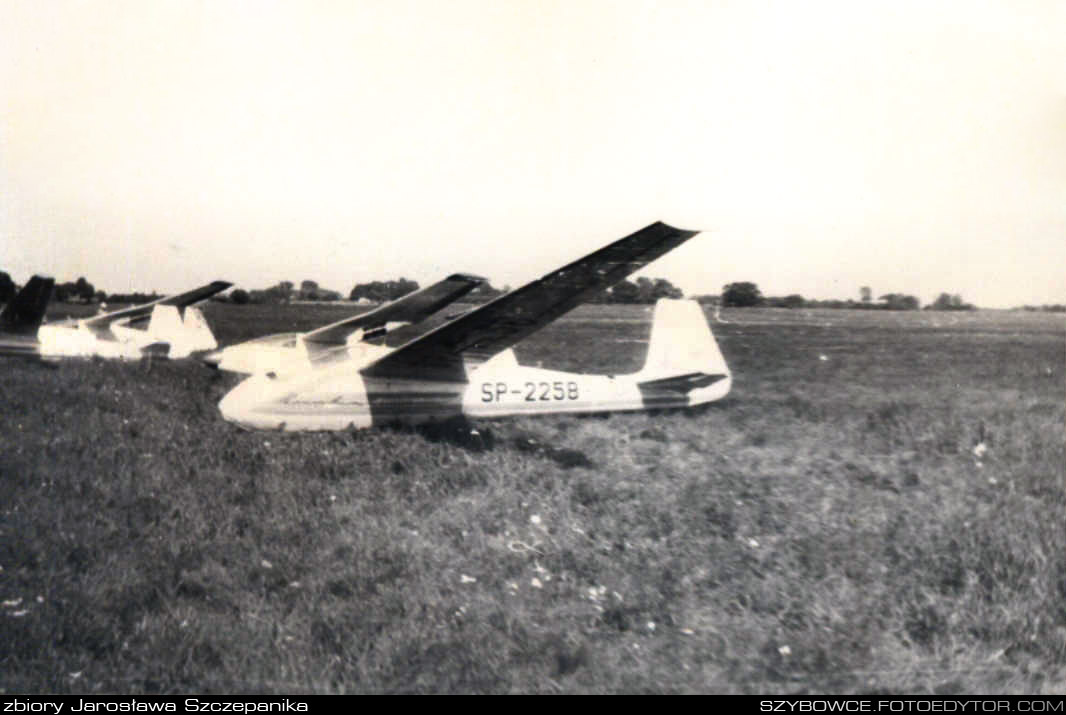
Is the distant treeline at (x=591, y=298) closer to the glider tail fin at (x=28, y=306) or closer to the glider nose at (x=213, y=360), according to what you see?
the glider tail fin at (x=28, y=306)

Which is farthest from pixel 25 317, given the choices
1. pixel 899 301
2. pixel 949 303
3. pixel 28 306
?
pixel 949 303

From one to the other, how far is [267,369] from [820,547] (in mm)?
2545

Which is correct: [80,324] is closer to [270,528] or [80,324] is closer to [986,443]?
[270,528]

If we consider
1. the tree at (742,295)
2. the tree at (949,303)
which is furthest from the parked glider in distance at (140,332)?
the tree at (949,303)

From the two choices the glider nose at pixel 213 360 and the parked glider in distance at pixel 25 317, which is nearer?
the parked glider in distance at pixel 25 317

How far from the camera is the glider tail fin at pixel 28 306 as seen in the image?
229 cm

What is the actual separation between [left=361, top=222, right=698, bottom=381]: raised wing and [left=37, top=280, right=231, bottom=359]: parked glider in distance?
2.92 ft

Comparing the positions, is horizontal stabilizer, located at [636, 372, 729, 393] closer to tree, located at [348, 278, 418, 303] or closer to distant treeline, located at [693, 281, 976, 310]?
distant treeline, located at [693, 281, 976, 310]

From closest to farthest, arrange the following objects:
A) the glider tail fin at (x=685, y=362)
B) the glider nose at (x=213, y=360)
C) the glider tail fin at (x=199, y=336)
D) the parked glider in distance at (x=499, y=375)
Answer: the parked glider in distance at (x=499, y=375) → the glider tail fin at (x=199, y=336) → the glider nose at (x=213, y=360) → the glider tail fin at (x=685, y=362)

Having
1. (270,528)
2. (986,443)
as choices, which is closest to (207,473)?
(270,528)

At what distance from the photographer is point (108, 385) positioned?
8.87 feet

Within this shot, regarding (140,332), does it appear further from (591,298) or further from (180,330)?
(591,298)

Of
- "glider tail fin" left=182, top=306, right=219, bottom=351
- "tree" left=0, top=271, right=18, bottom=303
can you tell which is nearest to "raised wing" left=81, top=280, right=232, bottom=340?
"glider tail fin" left=182, top=306, right=219, bottom=351

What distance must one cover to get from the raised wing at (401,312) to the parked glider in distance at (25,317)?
100 cm
